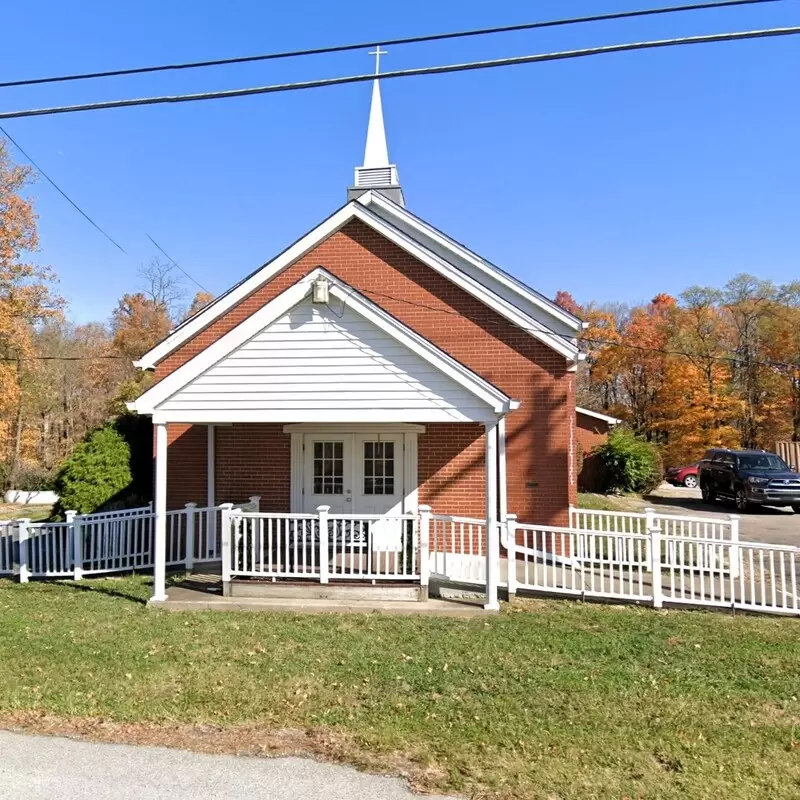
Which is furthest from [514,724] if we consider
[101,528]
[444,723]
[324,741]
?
[101,528]

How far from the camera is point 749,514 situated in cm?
2047

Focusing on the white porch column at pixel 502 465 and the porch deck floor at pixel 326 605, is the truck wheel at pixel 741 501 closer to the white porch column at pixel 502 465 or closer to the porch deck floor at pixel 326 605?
the white porch column at pixel 502 465

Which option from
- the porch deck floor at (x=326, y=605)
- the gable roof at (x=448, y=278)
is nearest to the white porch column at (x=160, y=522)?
the porch deck floor at (x=326, y=605)

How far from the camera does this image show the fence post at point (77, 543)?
34.3ft

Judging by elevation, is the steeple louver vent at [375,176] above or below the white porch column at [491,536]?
above

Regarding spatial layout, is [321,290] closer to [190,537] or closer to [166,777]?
[190,537]

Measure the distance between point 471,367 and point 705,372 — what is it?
32237 mm

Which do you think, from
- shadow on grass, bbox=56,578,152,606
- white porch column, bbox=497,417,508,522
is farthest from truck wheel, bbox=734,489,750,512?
shadow on grass, bbox=56,578,152,606

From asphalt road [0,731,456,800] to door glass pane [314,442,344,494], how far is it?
23.7 ft

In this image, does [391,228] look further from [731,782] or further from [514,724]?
[731,782]

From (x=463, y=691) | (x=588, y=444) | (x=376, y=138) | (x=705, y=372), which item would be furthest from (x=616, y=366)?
(x=463, y=691)

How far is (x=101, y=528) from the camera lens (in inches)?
424

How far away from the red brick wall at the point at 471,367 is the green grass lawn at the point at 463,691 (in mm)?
3316

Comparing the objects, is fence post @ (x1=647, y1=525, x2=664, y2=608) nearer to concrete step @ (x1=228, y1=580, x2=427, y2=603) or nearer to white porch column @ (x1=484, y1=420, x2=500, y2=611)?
white porch column @ (x1=484, y1=420, x2=500, y2=611)
